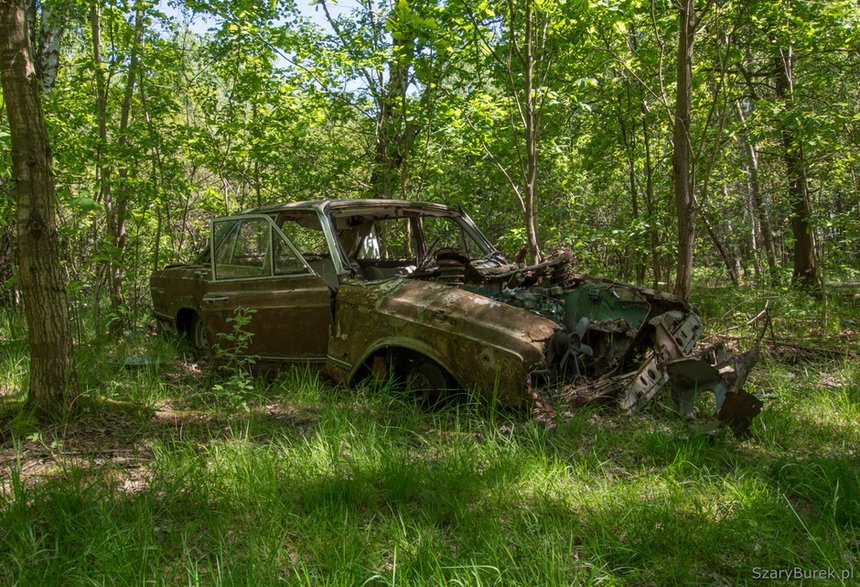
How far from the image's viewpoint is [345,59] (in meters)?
7.76

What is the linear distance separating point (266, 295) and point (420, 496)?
8.51ft

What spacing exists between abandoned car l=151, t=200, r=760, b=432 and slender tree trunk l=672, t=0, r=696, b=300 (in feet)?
4.22

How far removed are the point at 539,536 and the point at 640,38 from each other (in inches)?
387

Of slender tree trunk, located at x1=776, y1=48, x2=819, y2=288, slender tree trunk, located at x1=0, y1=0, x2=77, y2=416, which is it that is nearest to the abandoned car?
slender tree trunk, located at x1=0, y1=0, x2=77, y2=416

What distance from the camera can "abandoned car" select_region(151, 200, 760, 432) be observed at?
3.50 metres

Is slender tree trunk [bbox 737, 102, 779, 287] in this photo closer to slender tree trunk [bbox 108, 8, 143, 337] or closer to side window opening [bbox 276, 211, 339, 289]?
side window opening [bbox 276, 211, 339, 289]

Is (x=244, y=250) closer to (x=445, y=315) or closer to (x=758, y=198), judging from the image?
(x=445, y=315)

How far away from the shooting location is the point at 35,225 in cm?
348

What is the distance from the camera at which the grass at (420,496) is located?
2.19m

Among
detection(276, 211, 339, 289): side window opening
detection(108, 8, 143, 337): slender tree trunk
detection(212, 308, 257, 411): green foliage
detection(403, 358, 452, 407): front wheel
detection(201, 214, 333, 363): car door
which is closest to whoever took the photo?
detection(403, 358, 452, 407): front wheel

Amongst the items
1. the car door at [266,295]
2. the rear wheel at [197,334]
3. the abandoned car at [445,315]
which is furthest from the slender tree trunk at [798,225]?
the rear wheel at [197,334]

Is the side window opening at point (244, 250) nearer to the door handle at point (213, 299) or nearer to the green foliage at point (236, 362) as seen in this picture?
the door handle at point (213, 299)

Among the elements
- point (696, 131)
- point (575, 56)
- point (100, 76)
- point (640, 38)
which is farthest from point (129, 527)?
point (640, 38)

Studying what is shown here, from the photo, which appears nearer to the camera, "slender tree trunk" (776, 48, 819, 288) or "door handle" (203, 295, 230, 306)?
"door handle" (203, 295, 230, 306)
